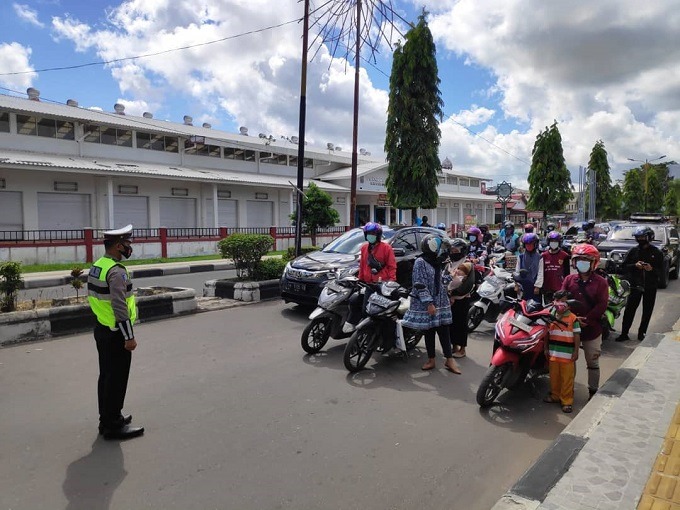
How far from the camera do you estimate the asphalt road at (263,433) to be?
3.10 m

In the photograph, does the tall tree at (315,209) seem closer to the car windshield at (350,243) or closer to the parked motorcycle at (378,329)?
the car windshield at (350,243)

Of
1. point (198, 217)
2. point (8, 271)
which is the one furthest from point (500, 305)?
point (198, 217)

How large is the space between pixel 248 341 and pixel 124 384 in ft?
9.45

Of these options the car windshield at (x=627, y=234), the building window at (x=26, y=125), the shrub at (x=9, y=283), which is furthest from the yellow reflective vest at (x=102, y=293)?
the building window at (x=26, y=125)

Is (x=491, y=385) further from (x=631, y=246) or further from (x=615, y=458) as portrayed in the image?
(x=631, y=246)

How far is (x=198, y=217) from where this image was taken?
25422mm

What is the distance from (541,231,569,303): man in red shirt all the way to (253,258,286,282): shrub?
5.60 metres

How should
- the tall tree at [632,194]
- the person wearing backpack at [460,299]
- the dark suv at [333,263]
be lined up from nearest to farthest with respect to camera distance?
the person wearing backpack at [460,299] < the dark suv at [333,263] < the tall tree at [632,194]

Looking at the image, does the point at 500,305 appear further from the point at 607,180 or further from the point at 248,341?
the point at 607,180

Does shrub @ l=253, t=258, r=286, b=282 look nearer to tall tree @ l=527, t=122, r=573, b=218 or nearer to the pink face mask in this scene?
the pink face mask

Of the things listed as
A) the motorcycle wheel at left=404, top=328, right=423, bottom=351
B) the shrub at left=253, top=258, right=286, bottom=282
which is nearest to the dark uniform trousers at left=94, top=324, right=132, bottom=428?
the motorcycle wheel at left=404, top=328, right=423, bottom=351

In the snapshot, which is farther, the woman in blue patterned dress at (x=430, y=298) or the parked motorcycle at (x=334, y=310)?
the parked motorcycle at (x=334, y=310)

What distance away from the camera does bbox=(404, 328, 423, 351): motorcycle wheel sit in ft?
20.1

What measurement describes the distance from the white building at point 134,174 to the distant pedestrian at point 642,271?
18.2 metres
